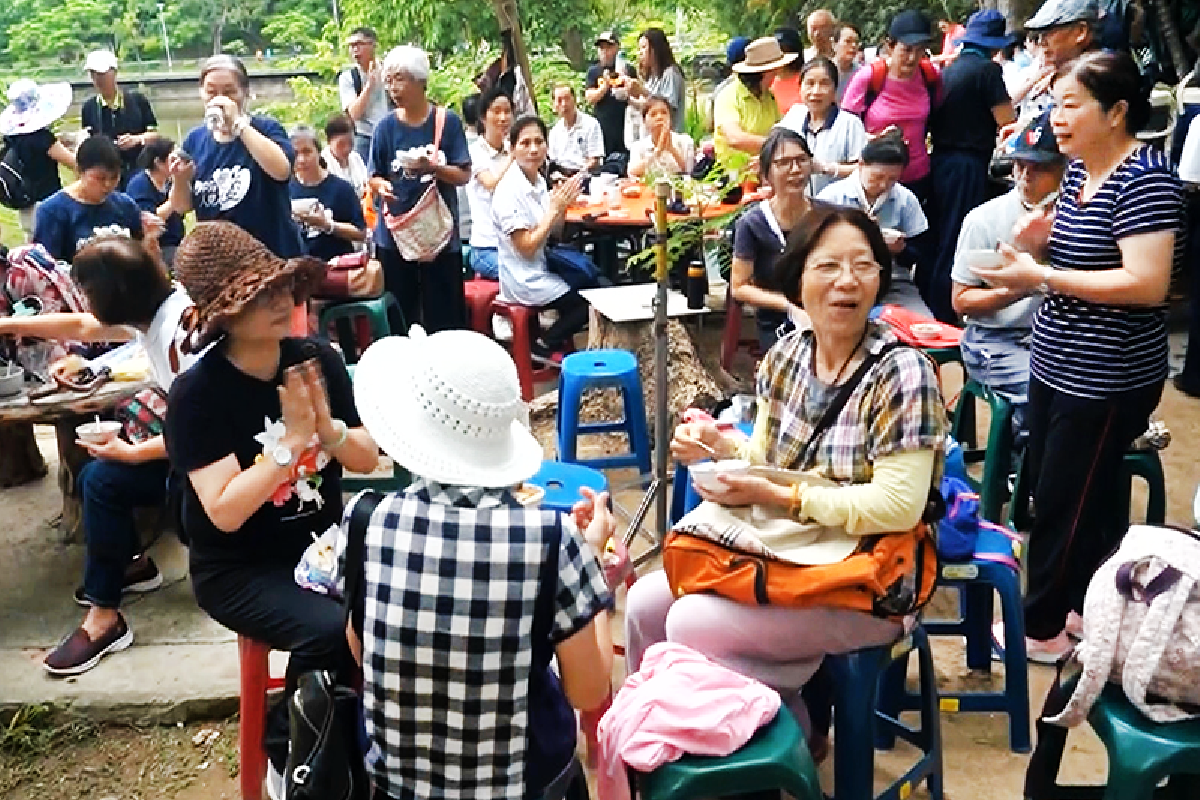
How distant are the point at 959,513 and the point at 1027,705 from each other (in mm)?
569

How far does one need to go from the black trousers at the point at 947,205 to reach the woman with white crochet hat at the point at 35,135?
4.62 meters

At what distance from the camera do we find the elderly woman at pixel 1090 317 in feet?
9.02

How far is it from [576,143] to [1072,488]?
202 inches

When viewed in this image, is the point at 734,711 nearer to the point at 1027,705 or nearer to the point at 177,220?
the point at 1027,705

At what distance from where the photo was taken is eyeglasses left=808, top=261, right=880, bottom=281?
8.02 feet

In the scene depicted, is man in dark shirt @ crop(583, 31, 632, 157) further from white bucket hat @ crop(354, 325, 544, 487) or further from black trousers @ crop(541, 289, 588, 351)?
white bucket hat @ crop(354, 325, 544, 487)

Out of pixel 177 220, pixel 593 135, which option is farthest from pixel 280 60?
pixel 177 220

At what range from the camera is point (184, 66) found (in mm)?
22750

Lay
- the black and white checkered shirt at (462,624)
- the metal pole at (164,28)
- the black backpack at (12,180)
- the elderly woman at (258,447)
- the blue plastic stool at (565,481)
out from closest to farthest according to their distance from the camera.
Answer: the black and white checkered shirt at (462,624), the elderly woman at (258,447), the blue plastic stool at (565,481), the black backpack at (12,180), the metal pole at (164,28)

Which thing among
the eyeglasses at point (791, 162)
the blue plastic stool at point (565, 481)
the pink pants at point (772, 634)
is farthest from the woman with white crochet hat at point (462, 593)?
the eyeglasses at point (791, 162)

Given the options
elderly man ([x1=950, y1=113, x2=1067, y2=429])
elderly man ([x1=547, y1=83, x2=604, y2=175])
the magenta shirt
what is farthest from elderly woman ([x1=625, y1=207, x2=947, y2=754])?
elderly man ([x1=547, y1=83, x2=604, y2=175])

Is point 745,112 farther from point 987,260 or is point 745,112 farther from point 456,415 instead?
point 456,415

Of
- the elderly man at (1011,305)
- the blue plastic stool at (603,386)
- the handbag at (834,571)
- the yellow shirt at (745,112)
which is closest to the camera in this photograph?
the handbag at (834,571)

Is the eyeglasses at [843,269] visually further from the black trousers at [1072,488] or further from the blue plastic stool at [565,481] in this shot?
the blue plastic stool at [565,481]
